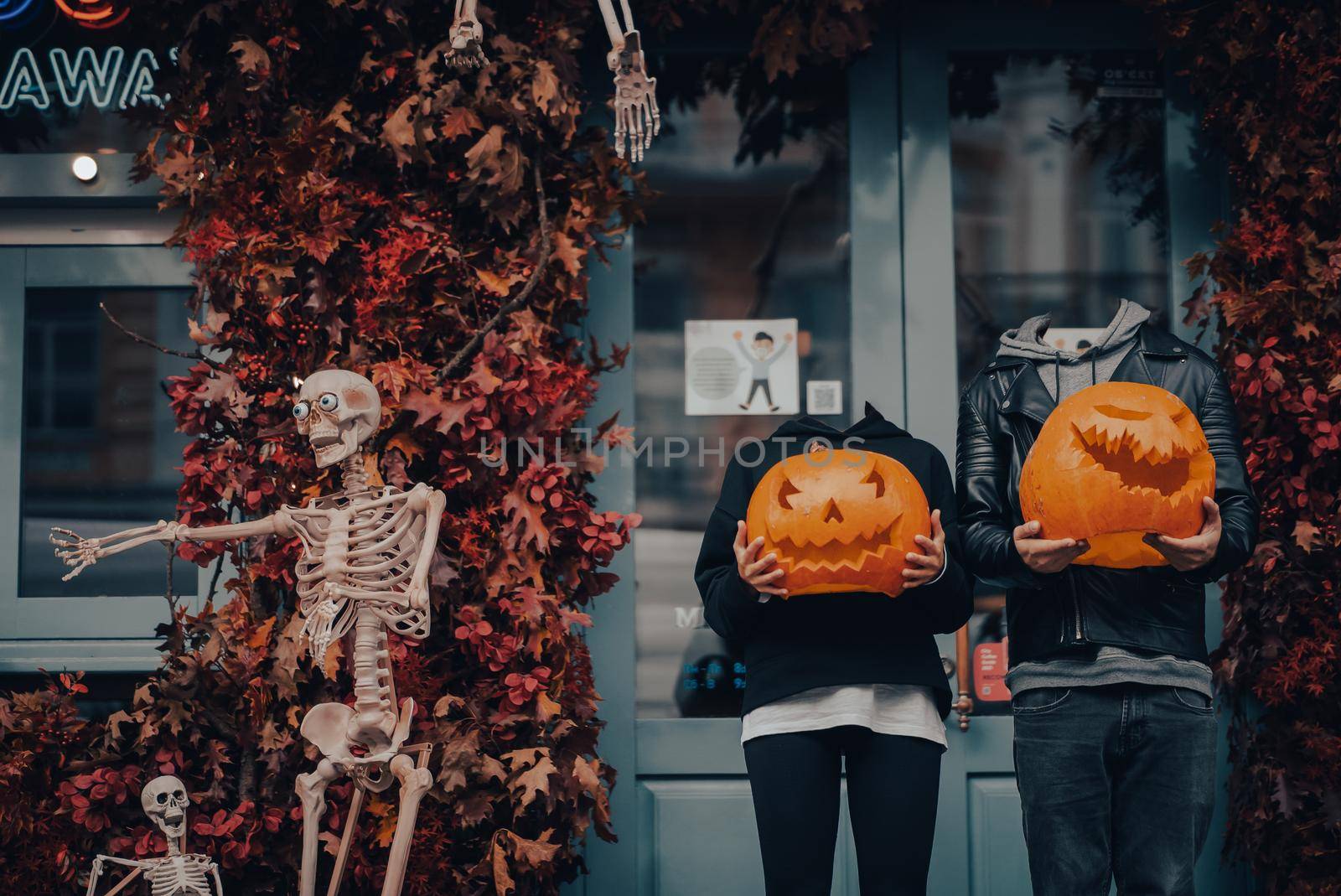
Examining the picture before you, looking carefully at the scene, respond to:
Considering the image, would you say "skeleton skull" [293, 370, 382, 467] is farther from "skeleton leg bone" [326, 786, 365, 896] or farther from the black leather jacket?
the black leather jacket

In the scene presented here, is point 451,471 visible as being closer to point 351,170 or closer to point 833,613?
point 351,170

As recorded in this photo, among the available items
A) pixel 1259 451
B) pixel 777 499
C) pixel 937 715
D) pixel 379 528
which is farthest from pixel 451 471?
pixel 1259 451

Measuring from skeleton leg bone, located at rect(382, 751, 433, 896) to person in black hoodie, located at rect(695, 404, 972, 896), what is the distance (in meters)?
0.85

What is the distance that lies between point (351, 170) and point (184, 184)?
1.65ft

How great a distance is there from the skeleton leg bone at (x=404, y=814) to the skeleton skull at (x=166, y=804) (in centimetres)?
76

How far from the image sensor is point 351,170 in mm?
4477

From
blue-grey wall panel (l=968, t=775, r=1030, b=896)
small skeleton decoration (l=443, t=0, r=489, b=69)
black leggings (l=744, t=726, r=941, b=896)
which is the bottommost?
blue-grey wall panel (l=968, t=775, r=1030, b=896)

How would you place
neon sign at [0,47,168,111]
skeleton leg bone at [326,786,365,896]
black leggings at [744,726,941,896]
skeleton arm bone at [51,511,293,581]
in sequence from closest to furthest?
black leggings at [744,726,941,896]
skeleton arm bone at [51,511,293,581]
skeleton leg bone at [326,786,365,896]
neon sign at [0,47,168,111]

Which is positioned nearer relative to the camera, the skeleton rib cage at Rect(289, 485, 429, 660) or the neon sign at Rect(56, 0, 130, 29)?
the skeleton rib cage at Rect(289, 485, 429, 660)

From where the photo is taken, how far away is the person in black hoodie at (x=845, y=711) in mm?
2967

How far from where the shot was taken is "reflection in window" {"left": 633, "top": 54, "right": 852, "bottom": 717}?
484 cm

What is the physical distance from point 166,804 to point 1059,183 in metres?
3.51

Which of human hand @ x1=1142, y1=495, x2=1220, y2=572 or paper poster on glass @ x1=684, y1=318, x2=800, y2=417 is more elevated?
paper poster on glass @ x1=684, y1=318, x2=800, y2=417

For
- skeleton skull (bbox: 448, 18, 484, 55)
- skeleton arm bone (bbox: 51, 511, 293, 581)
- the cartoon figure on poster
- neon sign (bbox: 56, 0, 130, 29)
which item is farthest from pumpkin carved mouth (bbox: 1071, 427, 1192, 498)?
neon sign (bbox: 56, 0, 130, 29)
